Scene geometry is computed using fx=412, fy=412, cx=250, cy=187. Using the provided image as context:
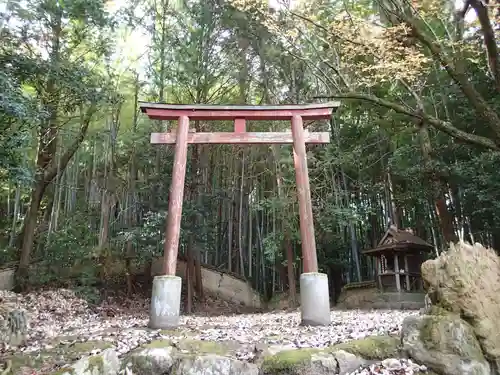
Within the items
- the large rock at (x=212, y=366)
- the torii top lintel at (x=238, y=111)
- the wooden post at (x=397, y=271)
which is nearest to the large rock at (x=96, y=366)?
the large rock at (x=212, y=366)

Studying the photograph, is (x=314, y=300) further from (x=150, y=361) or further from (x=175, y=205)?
(x=150, y=361)

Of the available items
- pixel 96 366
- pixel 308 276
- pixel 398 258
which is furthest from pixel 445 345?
pixel 398 258

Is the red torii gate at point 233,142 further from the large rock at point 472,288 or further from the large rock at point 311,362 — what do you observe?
the large rock at point 472,288

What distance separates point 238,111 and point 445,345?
4.17 metres

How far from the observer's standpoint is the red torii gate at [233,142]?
5.34 m

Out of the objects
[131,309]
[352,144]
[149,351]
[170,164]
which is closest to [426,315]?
[149,351]

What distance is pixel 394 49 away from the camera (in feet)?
25.6

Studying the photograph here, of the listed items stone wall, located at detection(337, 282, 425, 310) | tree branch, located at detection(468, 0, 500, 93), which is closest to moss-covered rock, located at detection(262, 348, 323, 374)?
tree branch, located at detection(468, 0, 500, 93)

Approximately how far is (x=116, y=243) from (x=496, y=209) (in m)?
8.14

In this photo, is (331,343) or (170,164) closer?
(331,343)

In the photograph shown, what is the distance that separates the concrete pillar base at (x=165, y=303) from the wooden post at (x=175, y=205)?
150 millimetres

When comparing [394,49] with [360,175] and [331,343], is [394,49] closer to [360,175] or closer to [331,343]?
[360,175]

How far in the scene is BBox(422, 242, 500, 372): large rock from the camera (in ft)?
12.2

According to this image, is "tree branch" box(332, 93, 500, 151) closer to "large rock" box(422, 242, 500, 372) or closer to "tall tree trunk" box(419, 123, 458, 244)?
"tall tree trunk" box(419, 123, 458, 244)
